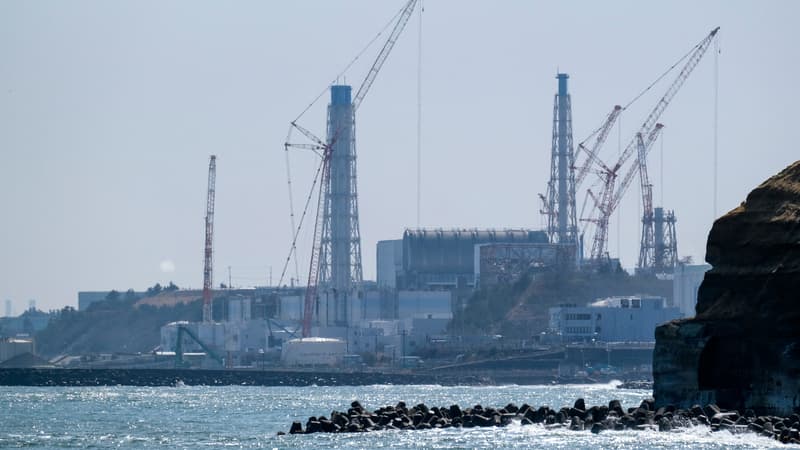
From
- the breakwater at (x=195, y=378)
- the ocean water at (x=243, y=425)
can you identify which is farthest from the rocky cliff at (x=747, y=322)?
the breakwater at (x=195, y=378)

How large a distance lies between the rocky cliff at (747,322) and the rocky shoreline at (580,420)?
1.25 m

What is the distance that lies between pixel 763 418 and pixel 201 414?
140 feet

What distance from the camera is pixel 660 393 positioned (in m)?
75.1

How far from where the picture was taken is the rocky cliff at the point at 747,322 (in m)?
68.8

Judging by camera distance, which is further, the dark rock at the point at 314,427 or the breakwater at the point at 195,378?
the breakwater at the point at 195,378

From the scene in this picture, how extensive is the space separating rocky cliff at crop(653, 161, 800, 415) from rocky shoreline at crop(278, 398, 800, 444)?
49.2 inches

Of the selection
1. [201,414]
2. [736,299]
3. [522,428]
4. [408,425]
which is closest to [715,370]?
[736,299]

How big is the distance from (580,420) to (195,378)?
110441mm

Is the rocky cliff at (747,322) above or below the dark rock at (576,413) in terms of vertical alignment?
above

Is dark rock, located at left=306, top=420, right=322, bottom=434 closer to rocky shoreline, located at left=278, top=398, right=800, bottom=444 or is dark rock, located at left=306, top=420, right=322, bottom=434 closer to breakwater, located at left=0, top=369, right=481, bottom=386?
rocky shoreline, located at left=278, top=398, right=800, bottom=444

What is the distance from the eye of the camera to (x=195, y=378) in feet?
590

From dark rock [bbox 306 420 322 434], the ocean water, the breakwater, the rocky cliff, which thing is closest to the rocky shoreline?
dark rock [bbox 306 420 322 434]

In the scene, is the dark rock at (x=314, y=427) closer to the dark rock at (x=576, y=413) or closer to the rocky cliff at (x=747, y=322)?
the dark rock at (x=576, y=413)

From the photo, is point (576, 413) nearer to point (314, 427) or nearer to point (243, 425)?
point (314, 427)
